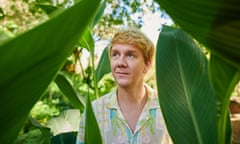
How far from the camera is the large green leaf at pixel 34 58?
0.63 feet

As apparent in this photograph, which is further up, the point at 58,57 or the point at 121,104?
the point at 58,57

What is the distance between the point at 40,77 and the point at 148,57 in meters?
0.76

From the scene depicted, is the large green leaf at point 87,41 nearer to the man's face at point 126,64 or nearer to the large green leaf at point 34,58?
the man's face at point 126,64

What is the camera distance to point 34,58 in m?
0.21

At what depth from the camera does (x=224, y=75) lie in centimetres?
36

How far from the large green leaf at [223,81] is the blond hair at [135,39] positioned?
54 cm

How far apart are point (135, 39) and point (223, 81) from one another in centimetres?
56

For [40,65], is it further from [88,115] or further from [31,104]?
[88,115]

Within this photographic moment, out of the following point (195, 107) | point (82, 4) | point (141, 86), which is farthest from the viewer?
point (141, 86)

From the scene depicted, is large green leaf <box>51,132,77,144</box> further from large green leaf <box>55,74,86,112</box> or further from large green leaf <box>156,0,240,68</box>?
large green leaf <box>156,0,240,68</box>

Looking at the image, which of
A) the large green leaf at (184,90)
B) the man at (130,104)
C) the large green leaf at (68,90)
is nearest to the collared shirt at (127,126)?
the man at (130,104)

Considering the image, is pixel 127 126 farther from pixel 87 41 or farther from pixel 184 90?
pixel 184 90

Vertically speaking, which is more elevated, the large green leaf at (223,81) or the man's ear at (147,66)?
the large green leaf at (223,81)

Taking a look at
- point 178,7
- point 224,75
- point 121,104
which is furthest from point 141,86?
point 178,7
